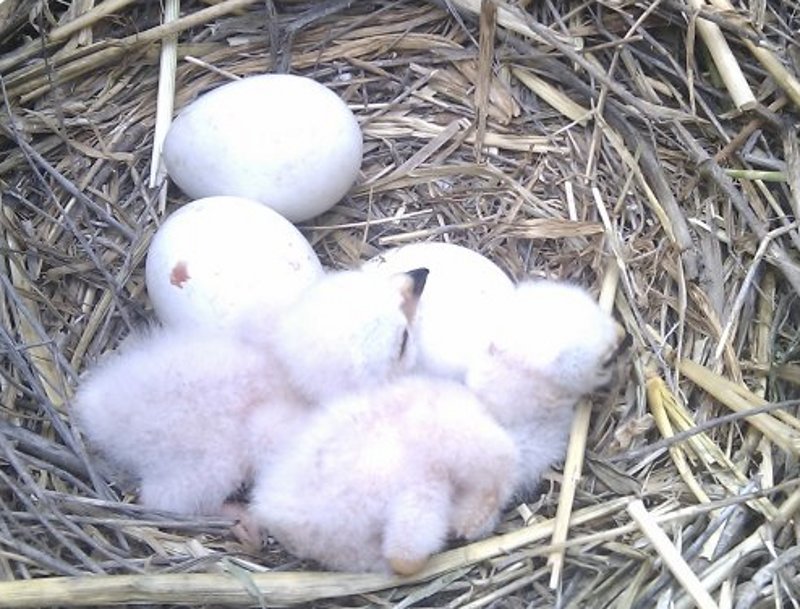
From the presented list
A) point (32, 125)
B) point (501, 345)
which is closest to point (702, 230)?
point (501, 345)

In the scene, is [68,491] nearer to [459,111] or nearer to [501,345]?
[501,345]

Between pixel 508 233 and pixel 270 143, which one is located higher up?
pixel 270 143

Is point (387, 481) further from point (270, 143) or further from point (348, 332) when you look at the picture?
point (270, 143)

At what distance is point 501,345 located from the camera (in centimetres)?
167

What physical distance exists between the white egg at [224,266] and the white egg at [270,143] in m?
0.12

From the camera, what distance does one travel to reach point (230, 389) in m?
1.62

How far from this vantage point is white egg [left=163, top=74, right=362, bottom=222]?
1809 mm

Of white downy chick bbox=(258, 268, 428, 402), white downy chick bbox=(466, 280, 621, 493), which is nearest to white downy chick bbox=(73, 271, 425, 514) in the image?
white downy chick bbox=(258, 268, 428, 402)

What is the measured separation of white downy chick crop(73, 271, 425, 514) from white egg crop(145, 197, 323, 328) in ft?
0.16

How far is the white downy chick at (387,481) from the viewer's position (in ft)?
4.99

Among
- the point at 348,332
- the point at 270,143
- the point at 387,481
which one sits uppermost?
the point at 270,143

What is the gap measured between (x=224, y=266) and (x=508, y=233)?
51 centimetres

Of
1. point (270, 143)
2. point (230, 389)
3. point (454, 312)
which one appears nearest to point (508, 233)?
point (454, 312)

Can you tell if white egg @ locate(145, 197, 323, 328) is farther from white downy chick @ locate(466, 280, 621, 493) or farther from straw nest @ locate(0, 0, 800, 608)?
white downy chick @ locate(466, 280, 621, 493)
